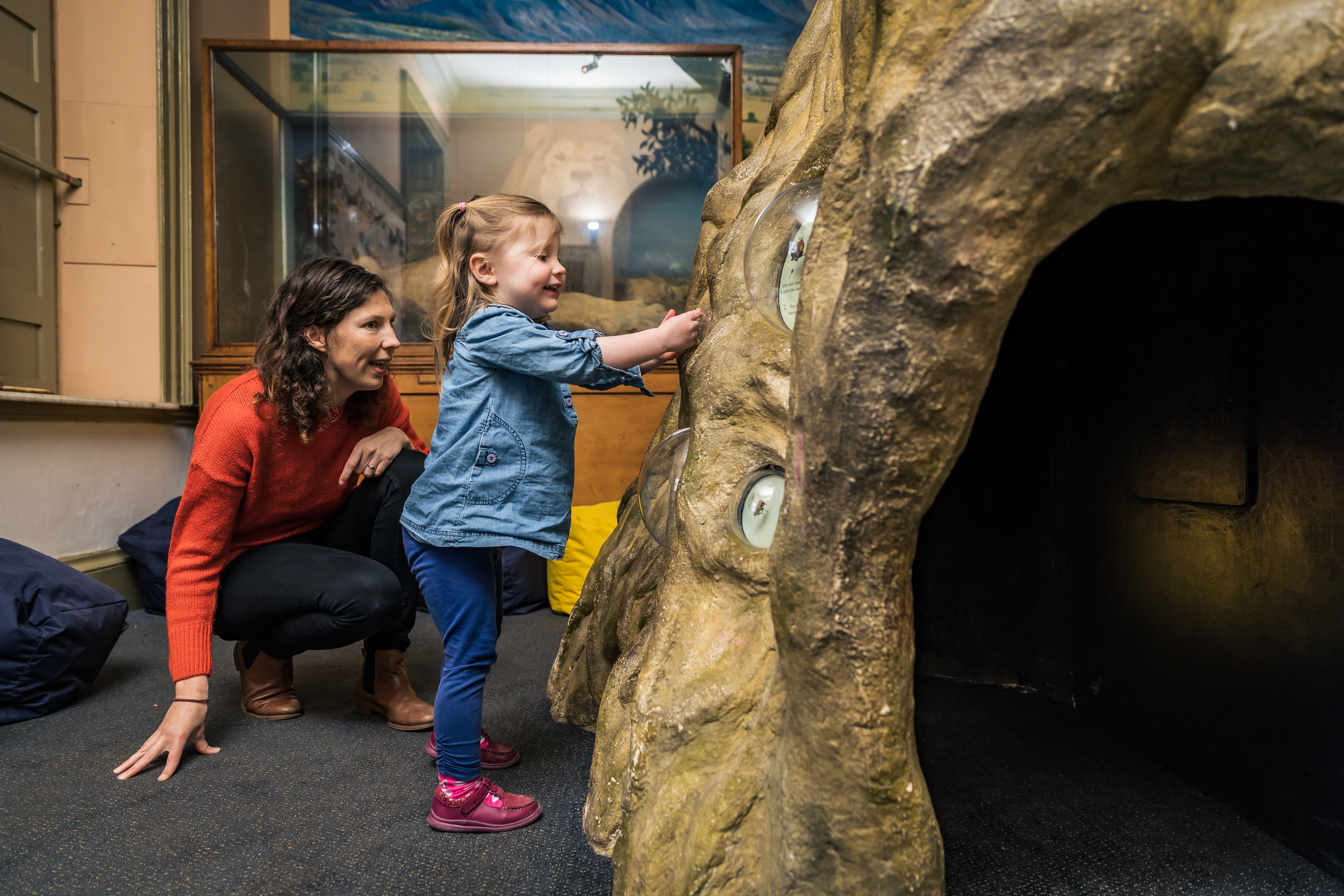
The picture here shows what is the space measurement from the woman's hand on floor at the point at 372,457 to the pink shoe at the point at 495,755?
788 millimetres

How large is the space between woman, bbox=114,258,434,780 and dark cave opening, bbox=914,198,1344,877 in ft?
4.63

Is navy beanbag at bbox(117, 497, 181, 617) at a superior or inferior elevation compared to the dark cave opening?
inferior

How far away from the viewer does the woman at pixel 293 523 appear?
195 centimetres

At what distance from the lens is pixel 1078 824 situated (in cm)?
154

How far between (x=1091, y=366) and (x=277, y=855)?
6.69 ft

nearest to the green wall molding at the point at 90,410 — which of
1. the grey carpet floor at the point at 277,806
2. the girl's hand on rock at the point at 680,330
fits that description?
the grey carpet floor at the point at 277,806

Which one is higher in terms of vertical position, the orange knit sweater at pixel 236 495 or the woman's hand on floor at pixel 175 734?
the orange knit sweater at pixel 236 495

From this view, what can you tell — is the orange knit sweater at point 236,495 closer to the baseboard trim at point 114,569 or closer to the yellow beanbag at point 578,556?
the yellow beanbag at point 578,556

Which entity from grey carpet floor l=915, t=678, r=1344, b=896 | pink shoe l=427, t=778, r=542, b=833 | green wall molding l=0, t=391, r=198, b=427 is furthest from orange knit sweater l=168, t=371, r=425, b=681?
grey carpet floor l=915, t=678, r=1344, b=896

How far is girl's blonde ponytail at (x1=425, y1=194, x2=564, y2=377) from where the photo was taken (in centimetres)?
181

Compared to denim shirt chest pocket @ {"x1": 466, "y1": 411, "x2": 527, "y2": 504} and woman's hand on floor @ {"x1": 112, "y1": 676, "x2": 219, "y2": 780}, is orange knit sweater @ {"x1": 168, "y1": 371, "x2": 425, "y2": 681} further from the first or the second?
denim shirt chest pocket @ {"x1": 466, "y1": 411, "x2": 527, "y2": 504}

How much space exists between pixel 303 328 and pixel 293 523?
584 mm

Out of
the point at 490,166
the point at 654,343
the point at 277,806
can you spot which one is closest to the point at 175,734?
the point at 277,806

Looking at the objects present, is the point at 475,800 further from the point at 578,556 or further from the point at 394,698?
the point at 578,556
